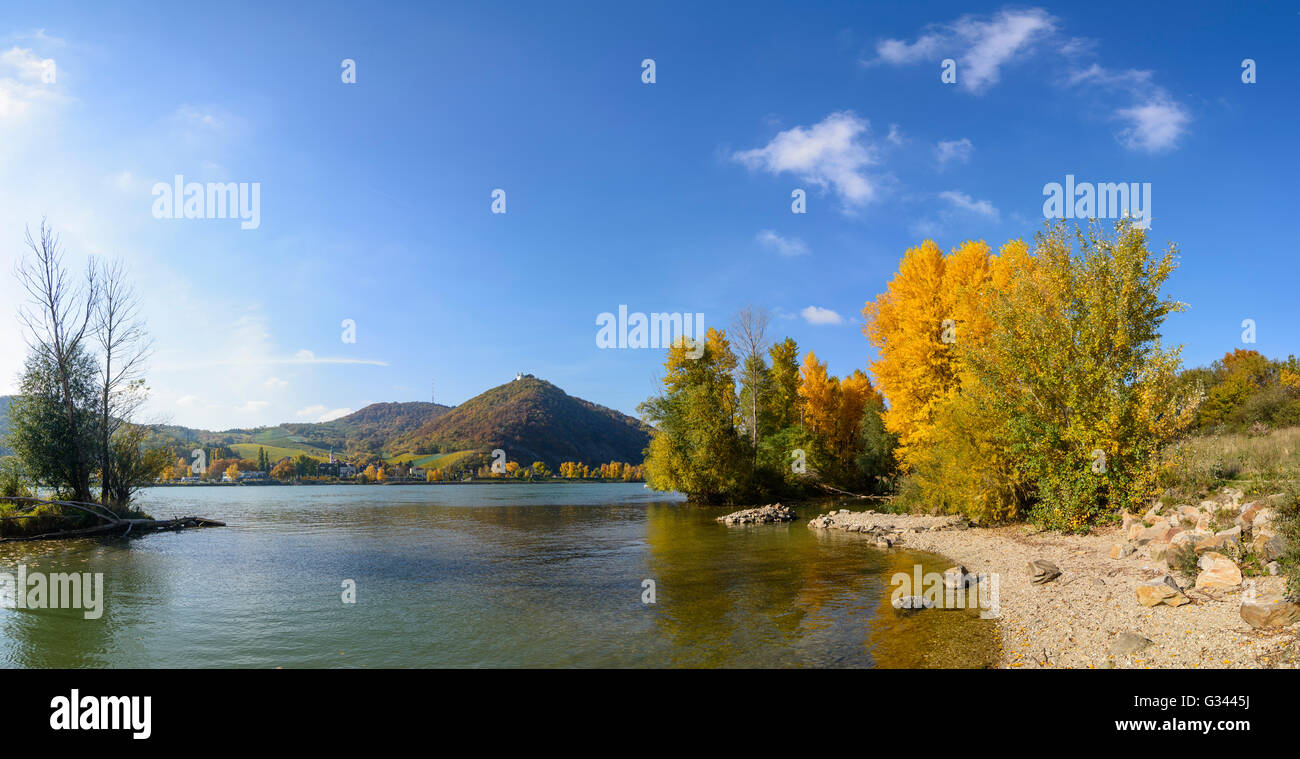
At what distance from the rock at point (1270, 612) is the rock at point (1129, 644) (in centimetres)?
139

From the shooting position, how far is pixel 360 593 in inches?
675

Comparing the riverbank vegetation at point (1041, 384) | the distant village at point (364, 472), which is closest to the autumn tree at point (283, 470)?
the distant village at point (364, 472)

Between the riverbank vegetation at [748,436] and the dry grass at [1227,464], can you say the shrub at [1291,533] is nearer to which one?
the dry grass at [1227,464]

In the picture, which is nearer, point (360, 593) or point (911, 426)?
point (360, 593)

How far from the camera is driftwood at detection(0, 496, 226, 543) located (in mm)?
28231

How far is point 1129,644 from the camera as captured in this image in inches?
341

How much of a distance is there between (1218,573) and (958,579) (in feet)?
17.8

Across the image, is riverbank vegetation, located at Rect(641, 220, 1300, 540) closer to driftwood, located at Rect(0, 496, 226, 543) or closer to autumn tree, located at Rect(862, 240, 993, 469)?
autumn tree, located at Rect(862, 240, 993, 469)

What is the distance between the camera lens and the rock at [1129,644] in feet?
28.0

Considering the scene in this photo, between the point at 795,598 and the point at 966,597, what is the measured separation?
4.08 m

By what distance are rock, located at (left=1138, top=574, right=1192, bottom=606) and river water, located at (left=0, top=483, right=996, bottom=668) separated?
2.63 m
